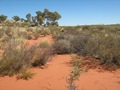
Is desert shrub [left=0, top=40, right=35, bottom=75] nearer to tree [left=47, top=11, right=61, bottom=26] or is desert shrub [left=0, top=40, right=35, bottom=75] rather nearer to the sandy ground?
the sandy ground

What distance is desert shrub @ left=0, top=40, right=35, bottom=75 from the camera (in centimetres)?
646

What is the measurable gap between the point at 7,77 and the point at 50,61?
9.03 feet

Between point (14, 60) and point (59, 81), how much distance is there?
190 cm

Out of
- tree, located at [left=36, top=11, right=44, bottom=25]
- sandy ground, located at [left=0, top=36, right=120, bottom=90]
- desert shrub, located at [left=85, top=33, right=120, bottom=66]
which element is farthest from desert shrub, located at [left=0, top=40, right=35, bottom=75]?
tree, located at [left=36, top=11, right=44, bottom=25]

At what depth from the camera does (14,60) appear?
21.8 ft

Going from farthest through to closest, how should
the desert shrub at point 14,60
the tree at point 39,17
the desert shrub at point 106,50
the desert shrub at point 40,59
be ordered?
1. the tree at point 39,17
2. the desert shrub at point 106,50
3. the desert shrub at point 40,59
4. the desert shrub at point 14,60

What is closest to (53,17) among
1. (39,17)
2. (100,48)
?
(39,17)

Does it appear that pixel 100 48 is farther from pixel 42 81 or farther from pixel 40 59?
pixel 42 81

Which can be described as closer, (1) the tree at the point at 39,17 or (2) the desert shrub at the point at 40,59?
(2) the desert shrub at the point at 40,59

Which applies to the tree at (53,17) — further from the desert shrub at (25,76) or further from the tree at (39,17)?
the desert shrub at (25,76)

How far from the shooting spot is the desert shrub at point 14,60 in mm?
6465

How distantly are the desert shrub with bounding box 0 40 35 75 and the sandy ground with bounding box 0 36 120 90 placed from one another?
0.34 metres

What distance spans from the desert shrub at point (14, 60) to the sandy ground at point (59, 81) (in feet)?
1.13

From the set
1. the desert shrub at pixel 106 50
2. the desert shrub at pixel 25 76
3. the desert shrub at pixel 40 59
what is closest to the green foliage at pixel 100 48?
the desert shrub at pixel 106 50
